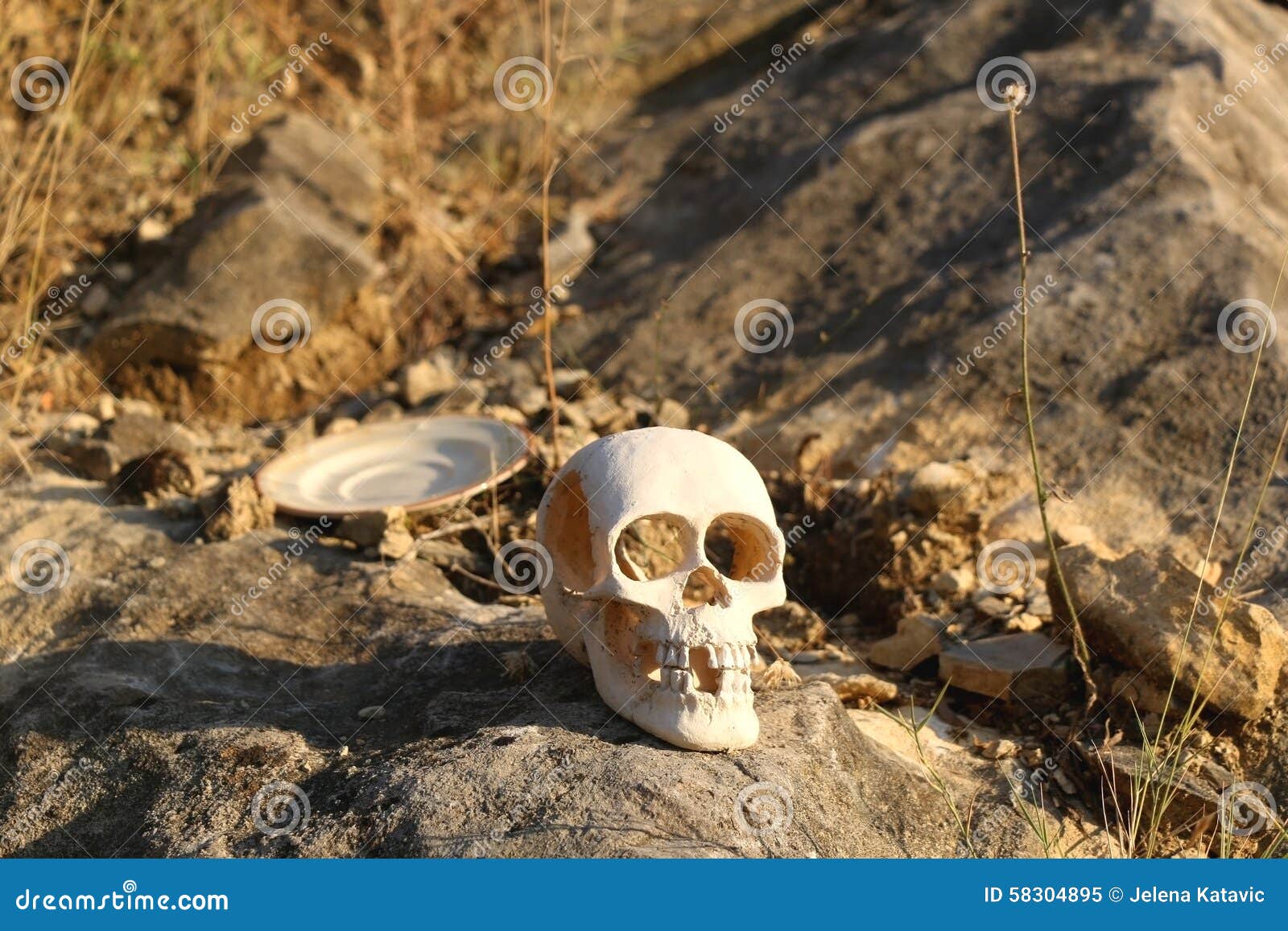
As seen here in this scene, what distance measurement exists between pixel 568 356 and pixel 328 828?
9.15 feet

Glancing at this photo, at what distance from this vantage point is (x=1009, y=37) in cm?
575

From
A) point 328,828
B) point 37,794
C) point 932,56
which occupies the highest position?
point 932,56

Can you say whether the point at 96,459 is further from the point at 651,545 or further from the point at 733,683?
the point at 733,683

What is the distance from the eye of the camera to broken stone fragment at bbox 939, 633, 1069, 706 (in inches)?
134

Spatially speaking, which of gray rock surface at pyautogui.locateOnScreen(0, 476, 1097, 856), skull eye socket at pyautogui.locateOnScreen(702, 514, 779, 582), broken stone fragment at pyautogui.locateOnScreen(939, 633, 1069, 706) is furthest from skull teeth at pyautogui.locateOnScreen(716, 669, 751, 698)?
broken stone fragment at pyautogui.locateOnScreen(939, 633, 1069, 706)

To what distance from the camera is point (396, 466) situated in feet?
14.4

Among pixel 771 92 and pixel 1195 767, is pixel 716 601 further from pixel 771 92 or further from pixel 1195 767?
pixel 771 92

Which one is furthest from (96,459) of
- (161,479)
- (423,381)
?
(423,381)

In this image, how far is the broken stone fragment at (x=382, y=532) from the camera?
12.9ft

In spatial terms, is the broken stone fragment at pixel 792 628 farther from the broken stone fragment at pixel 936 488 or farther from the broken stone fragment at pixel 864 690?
the broken stone fragment at pixel 936 488

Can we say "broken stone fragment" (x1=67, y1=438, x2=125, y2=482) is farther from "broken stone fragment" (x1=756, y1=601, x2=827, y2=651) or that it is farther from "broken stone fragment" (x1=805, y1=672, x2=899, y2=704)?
"broken stone fragment" (x1=805, y1=672, x2=899, y2=704)

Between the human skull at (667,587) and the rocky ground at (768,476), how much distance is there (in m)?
0.11

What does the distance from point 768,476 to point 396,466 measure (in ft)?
4.05

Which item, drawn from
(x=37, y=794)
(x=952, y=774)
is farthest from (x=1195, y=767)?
(x=37, y=794)
